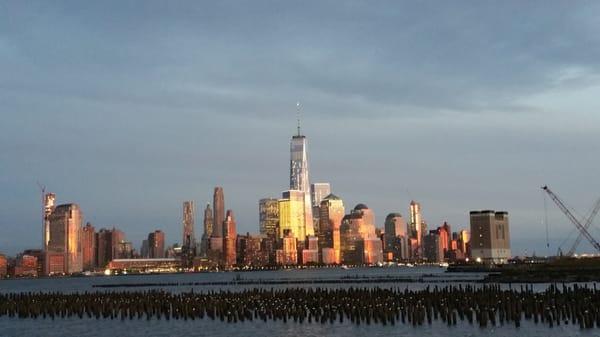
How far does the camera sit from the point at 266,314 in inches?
3086

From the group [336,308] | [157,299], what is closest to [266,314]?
[336,308]

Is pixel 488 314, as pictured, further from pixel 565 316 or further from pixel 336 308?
pixel 336 308

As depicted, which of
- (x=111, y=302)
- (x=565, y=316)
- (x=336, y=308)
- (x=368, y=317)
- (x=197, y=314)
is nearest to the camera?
(x=565, y=316)

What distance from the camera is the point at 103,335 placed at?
68.6 meters

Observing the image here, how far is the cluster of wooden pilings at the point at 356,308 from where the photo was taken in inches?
2697

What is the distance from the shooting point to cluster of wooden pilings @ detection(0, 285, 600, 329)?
68.5m

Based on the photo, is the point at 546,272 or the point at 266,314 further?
the point at 546,272

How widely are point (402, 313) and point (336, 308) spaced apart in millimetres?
8313

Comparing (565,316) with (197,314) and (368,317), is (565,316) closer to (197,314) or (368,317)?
(368,317)

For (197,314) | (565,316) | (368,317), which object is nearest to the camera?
(565,316)

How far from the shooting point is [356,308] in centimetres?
7319

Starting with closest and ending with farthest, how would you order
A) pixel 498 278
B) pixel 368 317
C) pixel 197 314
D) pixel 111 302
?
pixel 368 317
pixel 197 314
pixel 111 302
pixel 498 278

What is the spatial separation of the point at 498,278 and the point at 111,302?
257 ft

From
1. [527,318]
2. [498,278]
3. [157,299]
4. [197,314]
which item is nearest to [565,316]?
[527,318]
